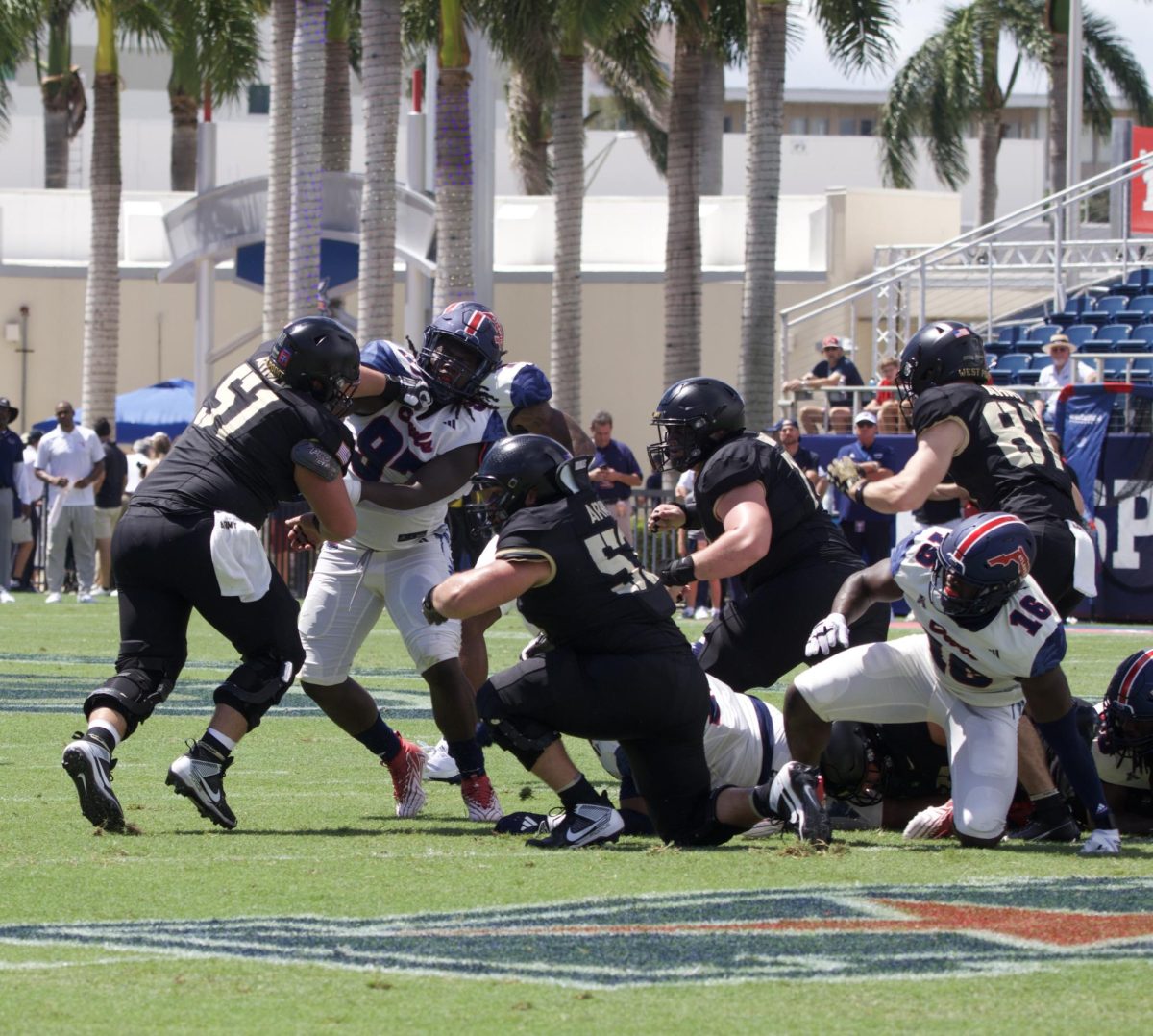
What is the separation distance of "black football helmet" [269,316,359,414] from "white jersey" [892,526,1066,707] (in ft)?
6.41

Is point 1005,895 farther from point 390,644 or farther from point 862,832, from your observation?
point 390,644

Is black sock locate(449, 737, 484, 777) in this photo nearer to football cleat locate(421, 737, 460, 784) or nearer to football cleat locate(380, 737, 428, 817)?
football cleat locate(380, 737, 428, 817)

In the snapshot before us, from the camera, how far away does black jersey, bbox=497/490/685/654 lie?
612 centimetres

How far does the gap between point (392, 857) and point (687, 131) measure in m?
19.5

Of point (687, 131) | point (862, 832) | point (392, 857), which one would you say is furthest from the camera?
point (687, 131)

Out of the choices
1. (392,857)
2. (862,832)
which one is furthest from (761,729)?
(392,857)

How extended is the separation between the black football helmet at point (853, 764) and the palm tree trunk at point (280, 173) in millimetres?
17872

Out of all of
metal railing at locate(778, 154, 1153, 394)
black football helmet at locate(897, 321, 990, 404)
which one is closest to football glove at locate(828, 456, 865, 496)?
black football helmet at locate(897, 321, 990, 404)

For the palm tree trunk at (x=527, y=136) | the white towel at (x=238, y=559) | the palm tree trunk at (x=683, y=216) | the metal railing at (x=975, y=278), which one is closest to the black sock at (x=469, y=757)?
the white towel at (x=238, y=559)

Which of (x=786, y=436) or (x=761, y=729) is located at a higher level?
(x=786, y=436)

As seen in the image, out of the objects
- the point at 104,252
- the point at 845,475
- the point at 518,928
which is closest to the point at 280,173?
the point at 104,252

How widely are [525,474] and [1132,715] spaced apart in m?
2.21

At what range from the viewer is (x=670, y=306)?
25141 mm

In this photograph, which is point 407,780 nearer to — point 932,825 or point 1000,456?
point 932,825
